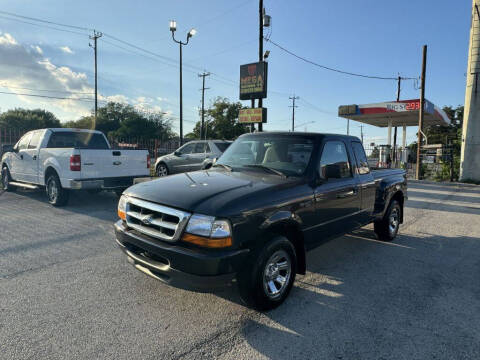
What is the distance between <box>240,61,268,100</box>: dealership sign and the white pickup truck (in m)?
9.62

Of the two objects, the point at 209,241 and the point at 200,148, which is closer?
the point at 209,241

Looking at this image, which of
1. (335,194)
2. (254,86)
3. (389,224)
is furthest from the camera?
(254,86)

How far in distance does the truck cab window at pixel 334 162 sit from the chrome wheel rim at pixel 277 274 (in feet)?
3.74

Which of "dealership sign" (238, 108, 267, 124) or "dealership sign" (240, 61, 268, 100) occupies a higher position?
"dealership sign" (240, 61, 268, 100)

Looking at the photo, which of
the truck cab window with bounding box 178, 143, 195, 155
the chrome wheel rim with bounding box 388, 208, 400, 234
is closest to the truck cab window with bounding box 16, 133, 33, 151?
the truck cab window with bounding box 178, 143, 195, 155

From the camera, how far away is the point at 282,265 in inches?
129

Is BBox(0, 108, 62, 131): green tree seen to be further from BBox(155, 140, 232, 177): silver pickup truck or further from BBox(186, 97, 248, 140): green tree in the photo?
BBox(155, 140, 232, 177): silver pickup truck

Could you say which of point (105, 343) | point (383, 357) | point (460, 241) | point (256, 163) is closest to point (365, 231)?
point (460, 241)

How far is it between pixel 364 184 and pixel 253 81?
1335 cm

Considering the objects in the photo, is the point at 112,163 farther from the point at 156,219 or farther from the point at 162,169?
the point at 162,169

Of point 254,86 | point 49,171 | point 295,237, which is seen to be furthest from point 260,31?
point 295,237

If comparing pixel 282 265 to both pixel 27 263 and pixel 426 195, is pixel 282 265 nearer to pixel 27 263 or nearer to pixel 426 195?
pixel 27 263

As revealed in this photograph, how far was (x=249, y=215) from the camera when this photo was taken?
114 inches

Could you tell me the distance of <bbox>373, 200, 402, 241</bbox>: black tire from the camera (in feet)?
→ 18.6
